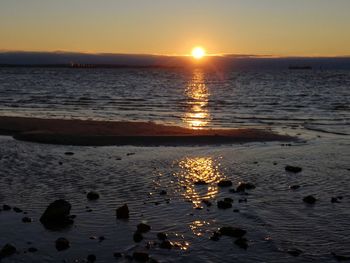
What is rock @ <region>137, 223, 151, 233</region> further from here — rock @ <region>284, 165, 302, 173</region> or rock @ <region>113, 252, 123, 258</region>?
rock @ <region>284, 165, 302, 173</region>

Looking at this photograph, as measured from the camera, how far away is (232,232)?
1212 centimetres

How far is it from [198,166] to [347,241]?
9298 mm

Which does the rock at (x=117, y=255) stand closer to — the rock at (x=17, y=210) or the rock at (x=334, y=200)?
the rock at (x=17, y=210)

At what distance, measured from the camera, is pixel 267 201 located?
598 inches

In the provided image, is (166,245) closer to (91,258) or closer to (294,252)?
(91,258)

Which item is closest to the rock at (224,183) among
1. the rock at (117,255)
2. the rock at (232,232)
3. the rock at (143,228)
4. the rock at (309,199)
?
the rock at (309,199)

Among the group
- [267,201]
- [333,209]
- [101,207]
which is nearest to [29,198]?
[101,207]

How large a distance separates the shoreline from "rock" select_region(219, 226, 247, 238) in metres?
14.5

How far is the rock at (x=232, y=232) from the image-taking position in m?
12.1

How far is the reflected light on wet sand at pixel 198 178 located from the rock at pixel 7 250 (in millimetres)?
5320

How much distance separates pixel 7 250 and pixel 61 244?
42.5 inches

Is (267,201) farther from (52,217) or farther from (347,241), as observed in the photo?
(52,217)

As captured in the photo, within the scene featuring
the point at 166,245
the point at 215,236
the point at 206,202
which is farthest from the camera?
the point at 206,202

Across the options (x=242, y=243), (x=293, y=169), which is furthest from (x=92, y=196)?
(x=293, y=169)
